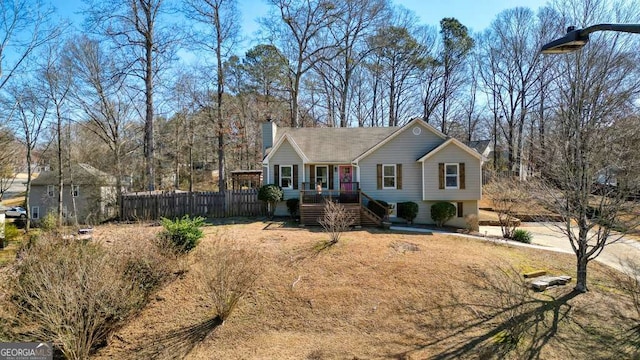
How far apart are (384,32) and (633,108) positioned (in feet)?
77.2

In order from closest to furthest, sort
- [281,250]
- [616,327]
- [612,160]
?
[616,327], [612,160], [281,250]

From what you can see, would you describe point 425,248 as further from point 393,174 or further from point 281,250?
point 393,174

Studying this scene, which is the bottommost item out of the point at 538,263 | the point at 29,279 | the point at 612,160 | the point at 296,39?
the point at 538,263

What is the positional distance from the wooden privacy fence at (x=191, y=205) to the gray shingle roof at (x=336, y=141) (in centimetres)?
460

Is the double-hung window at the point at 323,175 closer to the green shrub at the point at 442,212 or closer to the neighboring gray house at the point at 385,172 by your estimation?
the neighboring gray house at the point at 385,172

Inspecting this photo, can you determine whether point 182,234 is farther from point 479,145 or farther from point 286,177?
point 479,145

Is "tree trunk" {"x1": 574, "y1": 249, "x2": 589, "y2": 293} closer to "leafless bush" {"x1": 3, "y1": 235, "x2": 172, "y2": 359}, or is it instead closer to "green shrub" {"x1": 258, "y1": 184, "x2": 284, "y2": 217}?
"leafless bush" {"x1": 3, "y1": 235, "x2": 172, "y2": 359}

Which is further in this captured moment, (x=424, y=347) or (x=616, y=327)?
(x=616, y=327)

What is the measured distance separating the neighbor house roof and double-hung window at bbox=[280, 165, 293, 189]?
11.5 metres

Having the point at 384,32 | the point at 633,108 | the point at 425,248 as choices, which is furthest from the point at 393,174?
the point at 384,32

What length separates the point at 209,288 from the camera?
7.77m

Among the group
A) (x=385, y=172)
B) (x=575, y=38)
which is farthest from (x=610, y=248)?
(x=575, y=38)

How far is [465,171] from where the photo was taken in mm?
17266

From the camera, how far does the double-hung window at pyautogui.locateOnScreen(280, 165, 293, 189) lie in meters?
18.8
